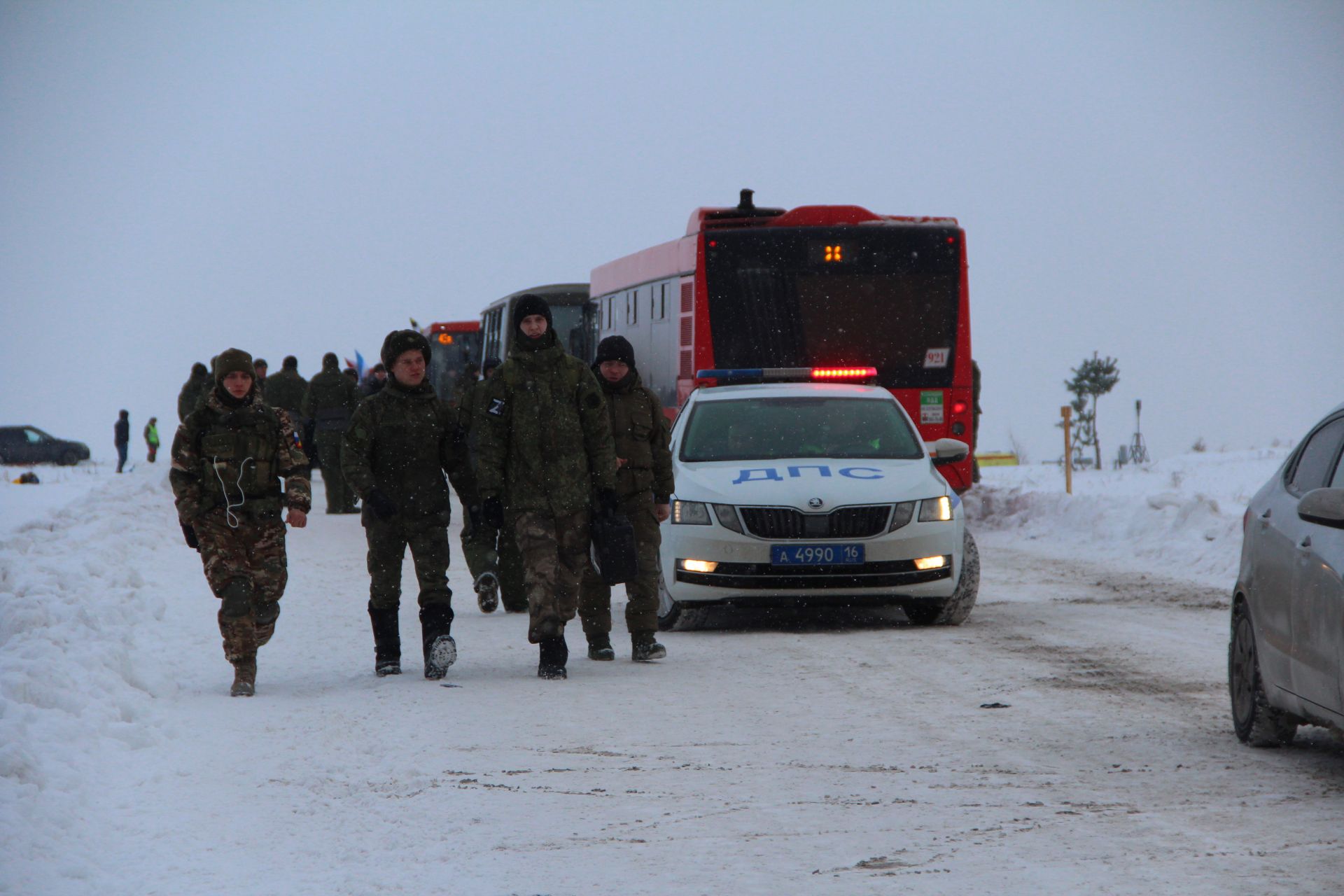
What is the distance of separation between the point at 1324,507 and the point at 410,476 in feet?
15.5

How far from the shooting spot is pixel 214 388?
8.70 m

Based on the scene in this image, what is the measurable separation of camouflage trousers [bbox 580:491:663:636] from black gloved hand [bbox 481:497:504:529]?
1025 mm

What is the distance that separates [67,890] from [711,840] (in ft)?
6.48

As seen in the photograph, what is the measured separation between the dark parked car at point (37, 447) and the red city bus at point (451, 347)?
91.8 ft

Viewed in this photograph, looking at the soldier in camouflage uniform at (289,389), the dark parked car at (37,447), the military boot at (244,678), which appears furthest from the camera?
the dark parked car at (37,447)

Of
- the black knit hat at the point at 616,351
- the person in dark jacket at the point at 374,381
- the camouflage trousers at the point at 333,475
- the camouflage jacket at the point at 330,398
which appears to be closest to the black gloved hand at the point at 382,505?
the black knit hat at the point at 616,351

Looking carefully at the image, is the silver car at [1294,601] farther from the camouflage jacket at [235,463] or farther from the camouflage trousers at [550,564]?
the camouflage jacket at [235,463]

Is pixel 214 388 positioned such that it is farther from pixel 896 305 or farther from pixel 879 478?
pixel 896 305

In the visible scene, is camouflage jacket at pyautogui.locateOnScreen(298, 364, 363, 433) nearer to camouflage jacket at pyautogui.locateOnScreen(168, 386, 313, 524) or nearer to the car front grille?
the car front grille

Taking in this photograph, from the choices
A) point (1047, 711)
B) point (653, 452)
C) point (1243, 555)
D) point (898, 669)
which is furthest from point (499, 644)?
point (1243, 555)

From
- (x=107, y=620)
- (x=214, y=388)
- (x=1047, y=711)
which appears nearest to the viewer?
(x=1047, y=711)

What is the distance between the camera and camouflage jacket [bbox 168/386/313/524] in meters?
8.41

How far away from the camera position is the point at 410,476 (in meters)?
8.90

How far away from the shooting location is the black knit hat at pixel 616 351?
9.84 meters
